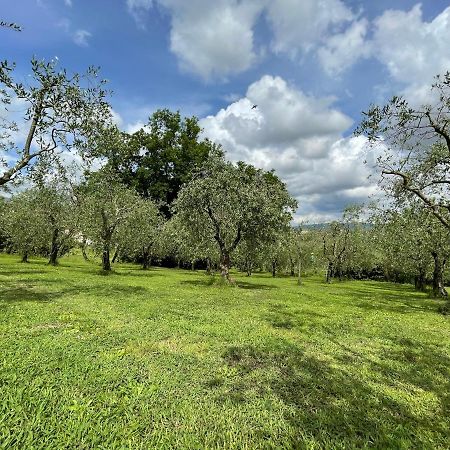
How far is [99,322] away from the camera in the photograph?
13805mm

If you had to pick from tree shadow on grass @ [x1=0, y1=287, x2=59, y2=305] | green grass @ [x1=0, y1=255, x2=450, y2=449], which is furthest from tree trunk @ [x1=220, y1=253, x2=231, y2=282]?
green grass @ [x1=0, y1=255, x2=450, y2=449]

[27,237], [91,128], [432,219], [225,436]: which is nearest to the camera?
[225,436]

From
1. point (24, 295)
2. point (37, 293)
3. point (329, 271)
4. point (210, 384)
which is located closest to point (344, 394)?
point (210, 384)

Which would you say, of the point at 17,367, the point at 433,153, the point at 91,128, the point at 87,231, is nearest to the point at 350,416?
the point at 17,367

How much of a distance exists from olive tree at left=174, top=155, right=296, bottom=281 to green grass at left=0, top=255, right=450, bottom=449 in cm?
1707

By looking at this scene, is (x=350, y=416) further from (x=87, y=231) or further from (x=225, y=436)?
(x=87, y=231)

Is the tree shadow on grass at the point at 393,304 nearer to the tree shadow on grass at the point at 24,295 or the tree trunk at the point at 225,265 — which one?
the tree trunk at the point at 225,265

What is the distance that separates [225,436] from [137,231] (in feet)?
148

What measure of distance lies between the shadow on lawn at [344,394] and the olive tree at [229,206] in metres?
20.8

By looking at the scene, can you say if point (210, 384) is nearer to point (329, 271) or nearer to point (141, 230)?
point (141, 230)

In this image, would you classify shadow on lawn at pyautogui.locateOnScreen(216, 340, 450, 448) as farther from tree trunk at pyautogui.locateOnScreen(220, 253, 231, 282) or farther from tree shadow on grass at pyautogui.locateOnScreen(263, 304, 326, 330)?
tree trunk at pyautogui.locateOnScreen(220, 253, 231, 282)

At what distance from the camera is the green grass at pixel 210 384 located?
6.23m

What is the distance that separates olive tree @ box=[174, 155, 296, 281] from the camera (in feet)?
105

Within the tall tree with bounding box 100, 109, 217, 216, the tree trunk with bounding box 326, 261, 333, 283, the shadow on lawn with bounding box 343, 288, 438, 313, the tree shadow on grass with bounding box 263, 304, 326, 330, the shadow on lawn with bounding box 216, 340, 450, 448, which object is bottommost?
the shadow on lawn with bounding box 343, 288, 438, 313
